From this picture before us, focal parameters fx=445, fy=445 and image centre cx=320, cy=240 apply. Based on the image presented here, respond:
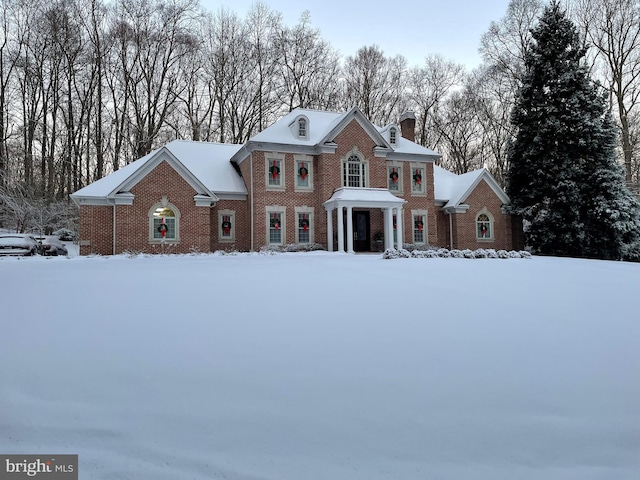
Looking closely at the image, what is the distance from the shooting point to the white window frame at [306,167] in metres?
23.2

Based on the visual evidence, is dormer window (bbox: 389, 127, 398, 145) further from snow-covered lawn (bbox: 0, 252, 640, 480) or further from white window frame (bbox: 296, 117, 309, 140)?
snow-covered lawn (bbox: 0, 252, 640, 480)

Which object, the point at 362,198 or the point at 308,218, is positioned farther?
the point at 308,218

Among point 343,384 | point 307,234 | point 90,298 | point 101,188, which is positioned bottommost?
point 343,384

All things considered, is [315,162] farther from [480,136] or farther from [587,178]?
[480,136]

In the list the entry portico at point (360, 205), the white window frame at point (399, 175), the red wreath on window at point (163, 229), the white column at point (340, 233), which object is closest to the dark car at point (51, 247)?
the red wreath on window at point (163, 229)

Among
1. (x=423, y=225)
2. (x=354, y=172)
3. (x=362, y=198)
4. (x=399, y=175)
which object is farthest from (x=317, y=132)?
(x=423, y=225)

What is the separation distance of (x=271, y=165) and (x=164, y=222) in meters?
5.97

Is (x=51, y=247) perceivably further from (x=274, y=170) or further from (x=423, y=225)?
(x=423, y=225)

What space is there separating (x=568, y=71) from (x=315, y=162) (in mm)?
14119

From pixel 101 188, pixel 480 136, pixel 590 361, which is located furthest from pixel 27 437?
pixel 480 136

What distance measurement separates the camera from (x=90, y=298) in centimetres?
745

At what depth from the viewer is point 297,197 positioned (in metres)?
23.2

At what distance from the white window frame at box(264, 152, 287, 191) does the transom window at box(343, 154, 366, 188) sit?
327 centimetres

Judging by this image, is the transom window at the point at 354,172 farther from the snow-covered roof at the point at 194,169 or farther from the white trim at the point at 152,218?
the white trim at the point at 152,218
